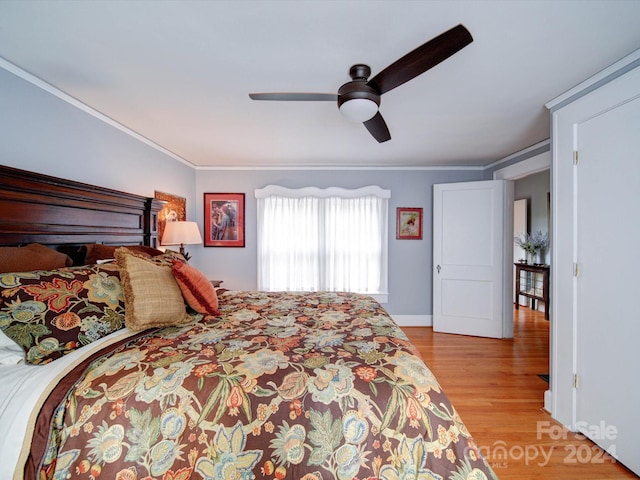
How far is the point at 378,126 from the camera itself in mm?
1896

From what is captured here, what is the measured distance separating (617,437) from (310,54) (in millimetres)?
2962

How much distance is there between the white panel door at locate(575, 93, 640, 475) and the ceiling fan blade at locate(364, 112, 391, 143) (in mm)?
1346

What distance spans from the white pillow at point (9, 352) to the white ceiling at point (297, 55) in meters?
1.51

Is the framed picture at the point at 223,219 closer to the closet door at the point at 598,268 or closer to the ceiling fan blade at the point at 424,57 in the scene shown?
the ceiling fan blade at the point at 424,57

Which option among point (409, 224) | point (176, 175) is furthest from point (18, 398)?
point (409, 224)

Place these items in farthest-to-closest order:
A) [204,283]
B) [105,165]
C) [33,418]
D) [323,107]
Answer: [105,165], [323,107], [204,283], [33,418]

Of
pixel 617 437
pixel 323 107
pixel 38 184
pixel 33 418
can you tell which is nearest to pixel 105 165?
pixel 38 184

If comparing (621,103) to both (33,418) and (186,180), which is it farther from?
(186,180)

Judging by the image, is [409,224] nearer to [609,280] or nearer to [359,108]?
[609,280]

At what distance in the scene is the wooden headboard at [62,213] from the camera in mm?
1548

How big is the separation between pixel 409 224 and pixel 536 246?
2732 mm

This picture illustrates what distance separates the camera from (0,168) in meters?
1.45

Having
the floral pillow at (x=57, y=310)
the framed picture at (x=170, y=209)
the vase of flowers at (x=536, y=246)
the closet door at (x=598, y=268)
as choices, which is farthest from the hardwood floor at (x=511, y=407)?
the framed picture at (x=170, y=209)

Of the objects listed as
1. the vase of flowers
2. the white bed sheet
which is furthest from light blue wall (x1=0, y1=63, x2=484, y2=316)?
the vase of flowers
